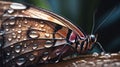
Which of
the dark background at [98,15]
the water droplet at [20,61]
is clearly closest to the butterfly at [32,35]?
the water droplet at [20,61]

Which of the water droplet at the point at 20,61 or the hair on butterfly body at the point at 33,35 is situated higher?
the hair on butterfly body at the point at 33,35

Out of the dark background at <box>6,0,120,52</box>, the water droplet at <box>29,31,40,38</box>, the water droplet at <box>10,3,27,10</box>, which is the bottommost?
the dark background at <box>6,0,120,52</box>

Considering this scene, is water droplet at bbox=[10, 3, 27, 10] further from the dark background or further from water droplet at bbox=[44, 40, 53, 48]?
the dark background

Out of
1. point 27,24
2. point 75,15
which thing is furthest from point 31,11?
point 75,15

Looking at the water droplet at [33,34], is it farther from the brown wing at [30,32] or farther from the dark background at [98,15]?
the dark background at [98,15]

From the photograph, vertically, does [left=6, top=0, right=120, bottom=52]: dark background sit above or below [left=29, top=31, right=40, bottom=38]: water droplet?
below

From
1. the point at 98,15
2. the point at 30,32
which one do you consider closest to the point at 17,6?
the point at 30,32

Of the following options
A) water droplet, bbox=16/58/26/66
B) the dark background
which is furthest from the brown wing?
the dark background

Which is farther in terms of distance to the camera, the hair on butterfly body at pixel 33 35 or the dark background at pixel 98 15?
the dark background at pixel 98 15
